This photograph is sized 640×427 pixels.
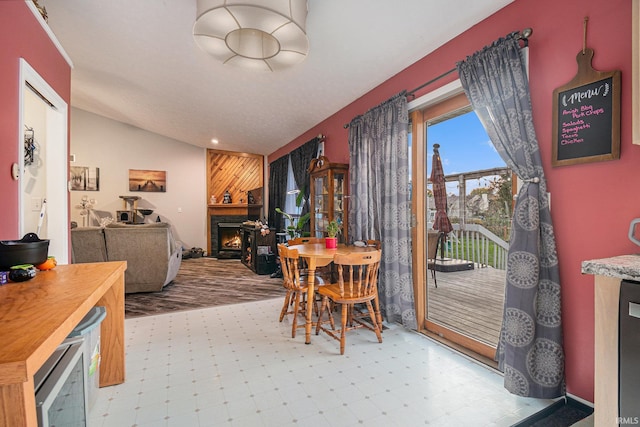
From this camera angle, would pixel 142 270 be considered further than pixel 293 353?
Yes

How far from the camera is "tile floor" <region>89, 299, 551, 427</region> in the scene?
1.69 m

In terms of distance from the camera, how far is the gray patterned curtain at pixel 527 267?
70.6 inches

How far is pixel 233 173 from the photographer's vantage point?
8.15 metres

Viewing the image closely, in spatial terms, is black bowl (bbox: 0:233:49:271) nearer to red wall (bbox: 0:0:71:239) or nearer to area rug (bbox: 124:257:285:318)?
red wall (bbox: 0:0:71:239)

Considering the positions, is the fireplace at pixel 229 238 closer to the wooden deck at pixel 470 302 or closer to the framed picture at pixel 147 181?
the framed picture at pixel 147 181

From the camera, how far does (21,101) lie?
2.08m

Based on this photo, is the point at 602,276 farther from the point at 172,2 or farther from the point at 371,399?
the point at 172,2

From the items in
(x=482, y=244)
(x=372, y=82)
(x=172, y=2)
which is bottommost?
(x=482, y=244)

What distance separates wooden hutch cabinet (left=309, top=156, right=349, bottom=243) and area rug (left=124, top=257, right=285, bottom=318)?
125 cm

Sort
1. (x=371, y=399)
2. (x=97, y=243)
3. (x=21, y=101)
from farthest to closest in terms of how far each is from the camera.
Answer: (x=97, y=243) → (x=21, y=101) → (x=371, y=399)

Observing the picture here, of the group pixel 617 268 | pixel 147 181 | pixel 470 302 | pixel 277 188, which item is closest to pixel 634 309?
pixel 617 268

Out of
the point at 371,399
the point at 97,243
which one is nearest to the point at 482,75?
the point at 371,399

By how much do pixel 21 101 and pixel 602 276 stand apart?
11.8 ft

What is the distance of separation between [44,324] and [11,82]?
2.01m
